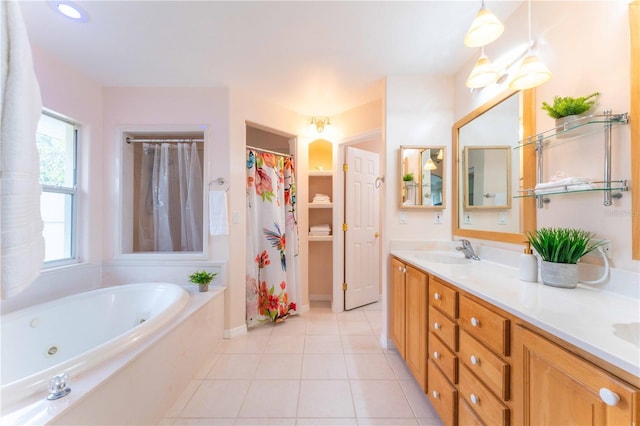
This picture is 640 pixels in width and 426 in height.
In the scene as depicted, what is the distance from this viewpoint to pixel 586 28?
3.47ft

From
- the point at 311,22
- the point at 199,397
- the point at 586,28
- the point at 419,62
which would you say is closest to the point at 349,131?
the point at 419,62

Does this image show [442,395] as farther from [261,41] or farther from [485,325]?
[261,41]

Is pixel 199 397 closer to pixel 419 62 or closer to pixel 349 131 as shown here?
pixel 349 131

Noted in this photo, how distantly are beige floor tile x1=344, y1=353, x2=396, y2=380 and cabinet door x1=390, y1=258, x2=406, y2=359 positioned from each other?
0.53 feet

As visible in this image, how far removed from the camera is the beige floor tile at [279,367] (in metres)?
1.70

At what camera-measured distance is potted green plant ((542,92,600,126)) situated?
3.36 feet

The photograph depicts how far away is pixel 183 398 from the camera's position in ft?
4.89

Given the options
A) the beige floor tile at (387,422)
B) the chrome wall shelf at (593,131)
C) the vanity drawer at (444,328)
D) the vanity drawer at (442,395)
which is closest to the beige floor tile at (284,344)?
the beige floor tile at (387,422)

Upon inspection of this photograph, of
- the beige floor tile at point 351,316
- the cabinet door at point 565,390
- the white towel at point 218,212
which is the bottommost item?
the beige floor tile at point 351,316

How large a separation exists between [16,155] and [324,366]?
1976mm

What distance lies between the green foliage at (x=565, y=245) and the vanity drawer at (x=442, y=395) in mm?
763

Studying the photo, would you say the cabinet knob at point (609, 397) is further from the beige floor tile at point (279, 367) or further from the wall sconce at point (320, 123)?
the wall sconce at point (320, 123)

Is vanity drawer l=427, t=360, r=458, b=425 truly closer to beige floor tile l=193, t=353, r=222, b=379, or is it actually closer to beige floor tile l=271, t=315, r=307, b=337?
beige floor tile l=271, t=315, r=307, b=337

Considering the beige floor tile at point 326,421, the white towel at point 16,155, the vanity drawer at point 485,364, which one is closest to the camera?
the white towel at point 16,155
